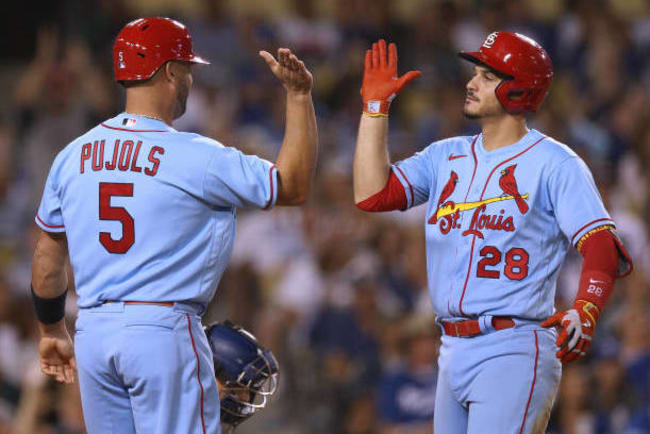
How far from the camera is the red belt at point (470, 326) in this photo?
4.05 metres

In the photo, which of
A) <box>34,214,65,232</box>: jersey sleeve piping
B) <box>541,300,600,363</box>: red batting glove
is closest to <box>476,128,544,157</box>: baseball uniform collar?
<box>541,300,600,363</box>: red batting glove

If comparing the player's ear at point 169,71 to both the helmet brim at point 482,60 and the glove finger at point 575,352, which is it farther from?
the glove finger at point 575,352

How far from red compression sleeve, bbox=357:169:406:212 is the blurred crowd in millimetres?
3271

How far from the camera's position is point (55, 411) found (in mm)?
6930

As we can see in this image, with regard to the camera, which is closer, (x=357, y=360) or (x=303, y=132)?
(x=303, y=132)

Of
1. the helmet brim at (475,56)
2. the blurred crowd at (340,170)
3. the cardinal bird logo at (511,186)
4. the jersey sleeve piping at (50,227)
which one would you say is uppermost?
the helmet brim at (475,56)

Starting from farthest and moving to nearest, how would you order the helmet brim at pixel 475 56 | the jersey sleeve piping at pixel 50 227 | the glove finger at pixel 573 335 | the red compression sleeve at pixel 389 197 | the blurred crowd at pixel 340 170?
1. the blurred crowd at pixel 340 170
2. the red compression sleeve at pixel 389 197
3. the helmet brim at pixel 475 56
4. the jersey sleeve piping at pixel 50 227
5. the glove finger at pixel 573 335

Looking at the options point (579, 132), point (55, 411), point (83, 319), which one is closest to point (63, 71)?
point (55, 411)

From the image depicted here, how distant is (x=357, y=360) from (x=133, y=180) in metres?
4.52

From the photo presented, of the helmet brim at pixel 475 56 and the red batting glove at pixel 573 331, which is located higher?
the helmet brim at pixel 475 56

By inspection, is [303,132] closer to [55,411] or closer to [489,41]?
[489,41]

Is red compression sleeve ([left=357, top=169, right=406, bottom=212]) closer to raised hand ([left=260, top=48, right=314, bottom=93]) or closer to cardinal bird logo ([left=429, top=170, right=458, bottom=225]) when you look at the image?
cardinal bird logo ([left=429, top=170, right=458, bottom=225])

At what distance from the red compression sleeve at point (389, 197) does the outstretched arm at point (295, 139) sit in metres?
0.53

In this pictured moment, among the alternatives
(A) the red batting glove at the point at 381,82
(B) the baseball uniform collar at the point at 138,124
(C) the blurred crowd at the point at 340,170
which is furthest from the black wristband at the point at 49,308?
(C) the blurred crowd at the point at 340,170
